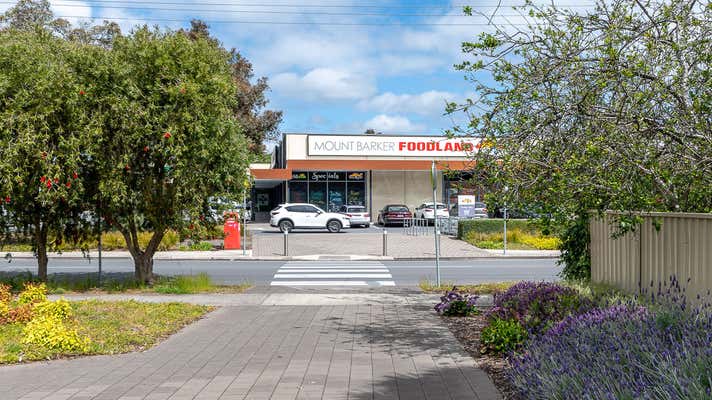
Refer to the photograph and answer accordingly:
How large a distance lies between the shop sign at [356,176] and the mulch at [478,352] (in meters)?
38.8

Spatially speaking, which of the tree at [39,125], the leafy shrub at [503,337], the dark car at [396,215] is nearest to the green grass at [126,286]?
the tree at [39,125]

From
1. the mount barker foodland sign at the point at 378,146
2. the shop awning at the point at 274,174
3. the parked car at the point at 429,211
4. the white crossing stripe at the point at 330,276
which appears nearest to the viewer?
the white crossing stripe at the point at 330,276

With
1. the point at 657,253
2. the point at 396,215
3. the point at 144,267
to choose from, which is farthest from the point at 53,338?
the point at 396,215

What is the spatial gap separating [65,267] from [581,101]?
18.2 meters

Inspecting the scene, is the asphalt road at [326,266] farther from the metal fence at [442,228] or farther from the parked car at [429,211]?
the parked car at [429,211]

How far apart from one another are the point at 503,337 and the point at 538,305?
0.58 m

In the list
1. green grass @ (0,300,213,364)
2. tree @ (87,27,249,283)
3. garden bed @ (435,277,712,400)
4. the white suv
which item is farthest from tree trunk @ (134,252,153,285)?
the white suv

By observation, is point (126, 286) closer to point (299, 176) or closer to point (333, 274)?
point (333, 274)

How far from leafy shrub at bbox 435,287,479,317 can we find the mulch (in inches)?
5.9

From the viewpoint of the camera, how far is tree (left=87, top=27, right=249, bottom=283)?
14.2 m

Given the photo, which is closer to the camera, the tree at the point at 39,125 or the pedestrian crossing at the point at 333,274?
the tree at the point at 39,125

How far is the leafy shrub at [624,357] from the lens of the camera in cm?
408

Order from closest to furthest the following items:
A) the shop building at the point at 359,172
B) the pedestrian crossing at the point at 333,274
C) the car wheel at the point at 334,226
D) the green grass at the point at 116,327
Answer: the green grass at the point at 116,327 → the pedestrian crossing at the point at 333,274 → the car wheel at the point at 334,226 → the shop building at the point at 359,172

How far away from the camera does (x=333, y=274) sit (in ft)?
62.5
